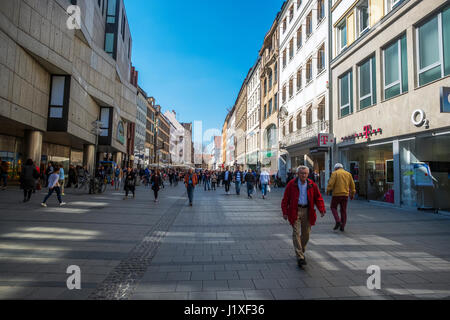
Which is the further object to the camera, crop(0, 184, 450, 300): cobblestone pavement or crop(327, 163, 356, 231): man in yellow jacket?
crop(327, 163, 356, 231): man in yellow jacket

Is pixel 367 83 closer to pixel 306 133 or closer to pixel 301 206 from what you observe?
pixel 306 133

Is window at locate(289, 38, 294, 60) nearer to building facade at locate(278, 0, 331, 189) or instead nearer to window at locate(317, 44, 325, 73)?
building facade at locate(278, 0, 331, 189)

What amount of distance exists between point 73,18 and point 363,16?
19.8 metres

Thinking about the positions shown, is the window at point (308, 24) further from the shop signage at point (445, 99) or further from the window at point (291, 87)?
the shop signage at point (445, 99)

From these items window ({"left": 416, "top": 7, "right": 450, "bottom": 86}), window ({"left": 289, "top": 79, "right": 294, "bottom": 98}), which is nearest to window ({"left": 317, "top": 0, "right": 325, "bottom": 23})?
window ({"left": 289, "top": 79, "right": 294, "bottom": 98})

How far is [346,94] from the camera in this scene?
711 inches

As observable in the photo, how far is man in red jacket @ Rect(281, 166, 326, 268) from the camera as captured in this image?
4.82 metres

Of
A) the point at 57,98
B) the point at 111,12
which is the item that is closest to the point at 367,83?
the point at 57,98

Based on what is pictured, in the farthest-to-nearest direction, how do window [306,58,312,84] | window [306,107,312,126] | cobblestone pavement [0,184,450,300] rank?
window [306,58,312,84], window [306,107,312,126], cobblestone pavement [0,184,450,300]

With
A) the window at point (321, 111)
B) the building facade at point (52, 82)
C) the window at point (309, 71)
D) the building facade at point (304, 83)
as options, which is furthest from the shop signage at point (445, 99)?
the building facade at point (52, 82)

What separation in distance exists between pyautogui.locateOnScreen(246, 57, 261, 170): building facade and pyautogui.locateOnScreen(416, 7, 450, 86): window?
3053cm

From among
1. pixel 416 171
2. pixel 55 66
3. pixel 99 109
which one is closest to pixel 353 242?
pixel 416 171

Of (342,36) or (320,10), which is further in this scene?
(320,10)
